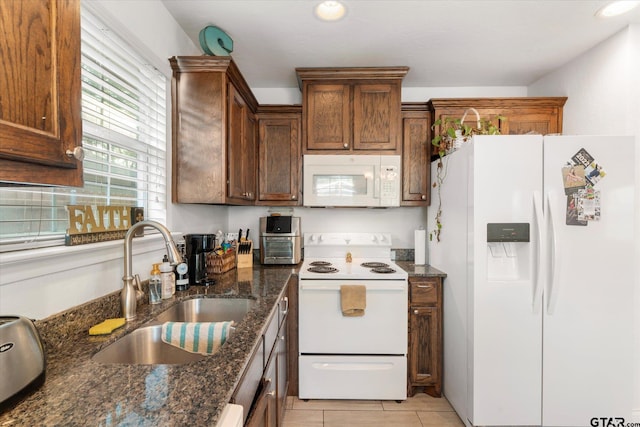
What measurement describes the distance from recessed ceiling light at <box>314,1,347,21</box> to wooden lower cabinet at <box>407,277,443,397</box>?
1830 millimetres

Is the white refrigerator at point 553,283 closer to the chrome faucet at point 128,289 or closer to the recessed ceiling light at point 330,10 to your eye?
the recessed ceiling light at point 330,10

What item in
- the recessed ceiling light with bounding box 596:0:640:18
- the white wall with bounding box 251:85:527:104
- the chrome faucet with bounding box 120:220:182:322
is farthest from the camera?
the white wall with bounding box 251:85:527:104

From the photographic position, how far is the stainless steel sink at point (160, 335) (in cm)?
108

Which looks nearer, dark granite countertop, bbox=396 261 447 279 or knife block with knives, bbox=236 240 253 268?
dark granite countertop, bbox=396 261 447 279

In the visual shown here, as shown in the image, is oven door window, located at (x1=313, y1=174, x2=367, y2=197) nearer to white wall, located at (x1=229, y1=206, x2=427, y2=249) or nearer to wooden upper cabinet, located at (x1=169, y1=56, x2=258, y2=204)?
white wall, located at (x1=229, y1=206, x2=427, y2=249)

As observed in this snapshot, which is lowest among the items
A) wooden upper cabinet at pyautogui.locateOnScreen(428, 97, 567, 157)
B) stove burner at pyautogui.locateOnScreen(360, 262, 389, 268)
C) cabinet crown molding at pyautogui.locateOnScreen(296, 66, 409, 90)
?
stove burner at pyautogui.locateOnScreen(360, 262, 389, 268)

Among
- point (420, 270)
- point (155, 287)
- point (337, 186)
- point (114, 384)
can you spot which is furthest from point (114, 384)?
point (420, 270)

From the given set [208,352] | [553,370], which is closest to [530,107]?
[553,370]

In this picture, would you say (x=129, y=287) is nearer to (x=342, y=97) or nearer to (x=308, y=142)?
(x=308, y=142)

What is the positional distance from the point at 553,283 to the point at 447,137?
123cm

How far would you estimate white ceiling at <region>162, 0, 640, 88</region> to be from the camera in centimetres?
175

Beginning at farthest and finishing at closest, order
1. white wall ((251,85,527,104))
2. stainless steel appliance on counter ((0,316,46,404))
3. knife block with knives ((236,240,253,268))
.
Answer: white wall ((251,85,527,104)), knife block with knives ((236,240,253,268)), stainless steel appliance on counter ((0,316,46,404))

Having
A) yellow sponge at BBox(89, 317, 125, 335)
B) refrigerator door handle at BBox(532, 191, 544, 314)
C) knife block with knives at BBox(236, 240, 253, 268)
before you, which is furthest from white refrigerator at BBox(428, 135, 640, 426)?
yellow sponge at BBox(89, 317, 125, 335)

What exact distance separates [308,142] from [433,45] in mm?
1152
